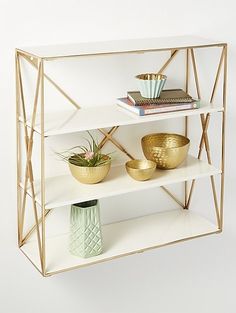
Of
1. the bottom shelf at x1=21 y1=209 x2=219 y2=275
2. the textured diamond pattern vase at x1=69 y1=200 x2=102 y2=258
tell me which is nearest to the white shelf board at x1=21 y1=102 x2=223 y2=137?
the textured diamond pattern vase at x1=69 y1=200 x2=102 y2=258

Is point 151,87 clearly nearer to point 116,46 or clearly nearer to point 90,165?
point 116,46

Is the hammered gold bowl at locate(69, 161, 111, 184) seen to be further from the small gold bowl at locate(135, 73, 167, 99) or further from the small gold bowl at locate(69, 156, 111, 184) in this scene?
the small gold bowl at locate(135, 73, 167, 99)

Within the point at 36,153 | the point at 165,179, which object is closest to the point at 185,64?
the point at 165,179

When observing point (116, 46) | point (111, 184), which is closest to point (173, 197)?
point (111, 184)

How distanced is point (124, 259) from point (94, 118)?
0.61 meters

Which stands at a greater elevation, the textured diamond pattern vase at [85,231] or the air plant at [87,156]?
the air plant at [87,156]

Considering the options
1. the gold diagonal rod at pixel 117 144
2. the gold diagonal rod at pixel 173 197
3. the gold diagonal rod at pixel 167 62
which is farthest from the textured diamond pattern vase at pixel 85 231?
the gold diagonal rod at pixel 167 62

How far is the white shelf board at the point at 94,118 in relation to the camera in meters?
1.91

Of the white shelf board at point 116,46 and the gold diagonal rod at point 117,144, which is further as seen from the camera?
the gold diagonal rod at point 117,144

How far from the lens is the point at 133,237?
2211 millimetres

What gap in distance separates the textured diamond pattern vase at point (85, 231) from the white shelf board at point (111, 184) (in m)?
0.06

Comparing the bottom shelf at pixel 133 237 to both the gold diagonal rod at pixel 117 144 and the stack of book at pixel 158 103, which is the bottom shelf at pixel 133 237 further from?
the stack of book at pixel 158 103

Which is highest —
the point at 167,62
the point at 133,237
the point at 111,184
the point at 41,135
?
the point at 167,62

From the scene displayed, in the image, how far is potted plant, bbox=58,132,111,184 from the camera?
2029mm
